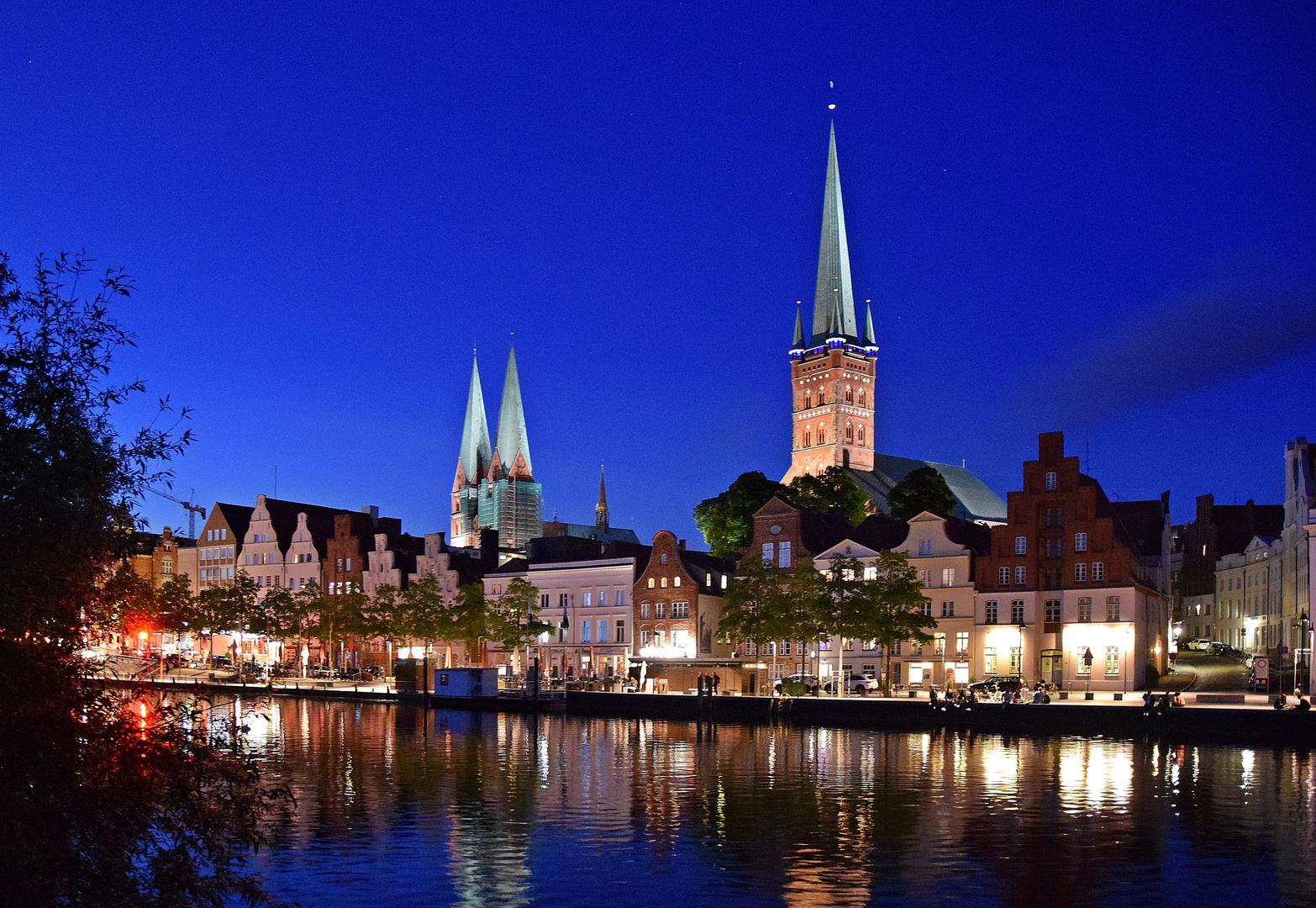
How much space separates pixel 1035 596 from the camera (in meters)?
93.9

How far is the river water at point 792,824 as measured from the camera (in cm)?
2705

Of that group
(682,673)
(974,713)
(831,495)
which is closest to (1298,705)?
(974,713)

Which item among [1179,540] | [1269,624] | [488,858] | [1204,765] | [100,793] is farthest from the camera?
[1179,540]

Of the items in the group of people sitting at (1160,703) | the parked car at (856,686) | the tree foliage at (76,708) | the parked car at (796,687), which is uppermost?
the tree foliage at (76,708)

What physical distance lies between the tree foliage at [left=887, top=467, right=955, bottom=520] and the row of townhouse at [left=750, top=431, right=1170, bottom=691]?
26.3 metres

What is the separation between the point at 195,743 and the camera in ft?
55.7

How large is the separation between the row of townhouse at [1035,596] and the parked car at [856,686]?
1.69 m

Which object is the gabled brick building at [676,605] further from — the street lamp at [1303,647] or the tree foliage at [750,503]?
the street lamp at [1303,647]

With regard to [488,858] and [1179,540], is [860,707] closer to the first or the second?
[488,858]

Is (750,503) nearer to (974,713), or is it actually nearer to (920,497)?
(920,497)

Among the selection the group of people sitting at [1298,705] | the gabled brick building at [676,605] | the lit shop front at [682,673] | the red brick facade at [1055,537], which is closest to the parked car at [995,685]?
the red brick facade at [1055,537]

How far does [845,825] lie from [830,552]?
221 feet

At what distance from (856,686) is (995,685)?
10036mm

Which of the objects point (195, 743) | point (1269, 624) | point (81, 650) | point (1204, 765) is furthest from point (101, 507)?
point (1269, 624)
